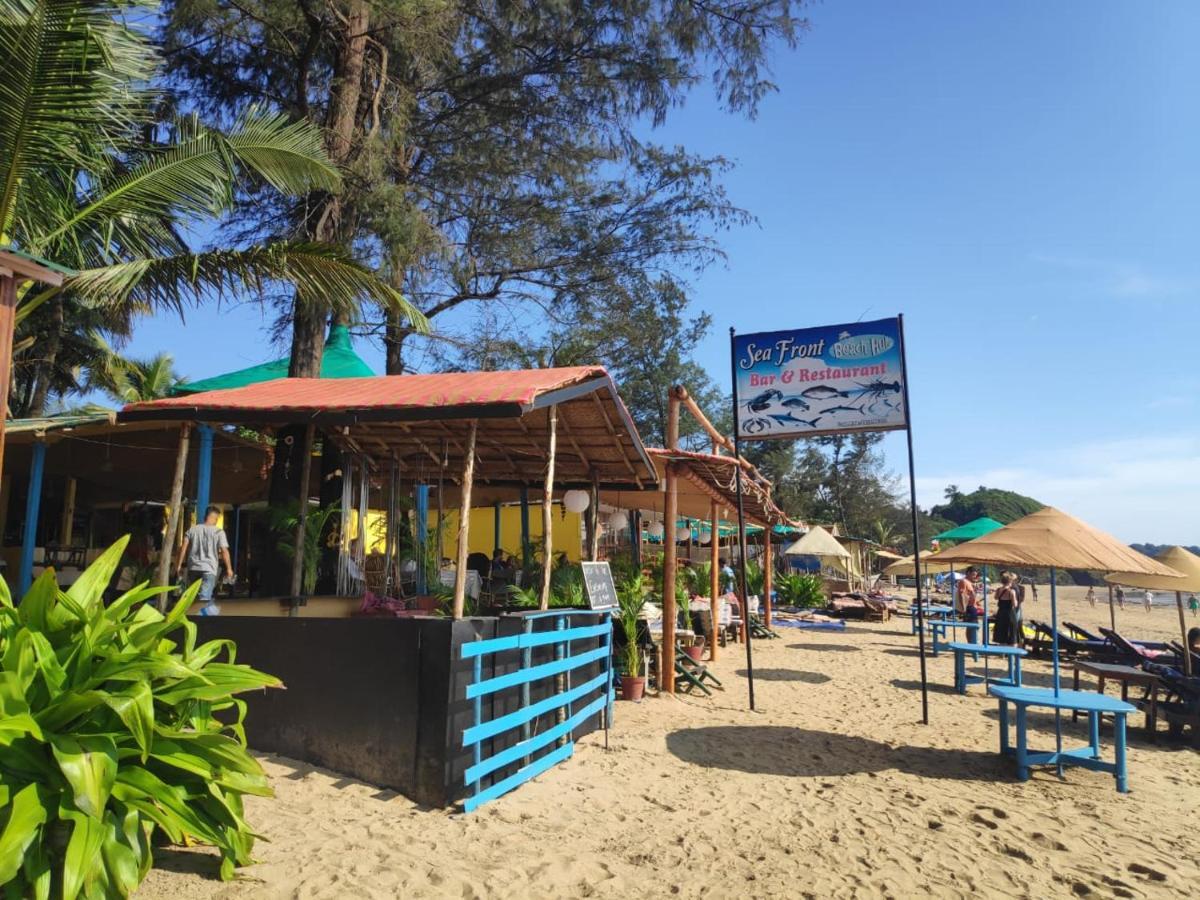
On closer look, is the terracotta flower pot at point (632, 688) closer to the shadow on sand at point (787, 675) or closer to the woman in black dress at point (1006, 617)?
the shadow on sand at point (787, 675)

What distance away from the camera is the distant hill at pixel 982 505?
9356cm

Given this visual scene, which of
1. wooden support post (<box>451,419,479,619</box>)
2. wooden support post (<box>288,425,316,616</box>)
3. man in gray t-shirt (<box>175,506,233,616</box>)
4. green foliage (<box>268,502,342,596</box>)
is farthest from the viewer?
green foliage (<box>268,502,342,596</box>)

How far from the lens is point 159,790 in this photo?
328cm

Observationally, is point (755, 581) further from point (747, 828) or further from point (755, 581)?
point (747, 828)

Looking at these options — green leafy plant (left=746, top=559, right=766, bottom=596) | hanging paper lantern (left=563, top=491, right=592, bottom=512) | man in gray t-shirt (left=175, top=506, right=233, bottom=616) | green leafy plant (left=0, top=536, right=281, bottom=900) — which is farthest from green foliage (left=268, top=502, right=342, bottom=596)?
green leafy plant (left=746, top=559, right=766, bottom=596)

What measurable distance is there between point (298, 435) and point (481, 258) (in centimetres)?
→ 686

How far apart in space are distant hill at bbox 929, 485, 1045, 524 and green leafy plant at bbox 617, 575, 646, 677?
304ft

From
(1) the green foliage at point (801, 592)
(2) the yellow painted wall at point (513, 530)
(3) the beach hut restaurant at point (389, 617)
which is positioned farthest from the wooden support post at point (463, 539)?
(1) the green foliage at point (801, 592)

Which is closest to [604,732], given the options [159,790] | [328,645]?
[328,645]

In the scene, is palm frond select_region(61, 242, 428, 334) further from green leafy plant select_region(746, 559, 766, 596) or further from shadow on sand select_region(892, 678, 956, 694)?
green leafy plant select_region(746, 559, 766, 596)

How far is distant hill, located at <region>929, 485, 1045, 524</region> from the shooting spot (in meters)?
93.6

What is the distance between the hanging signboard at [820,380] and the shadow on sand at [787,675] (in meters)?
3.72

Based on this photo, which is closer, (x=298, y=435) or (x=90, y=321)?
(x=298, y=435)

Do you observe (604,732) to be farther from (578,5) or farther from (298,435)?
(578,5)
